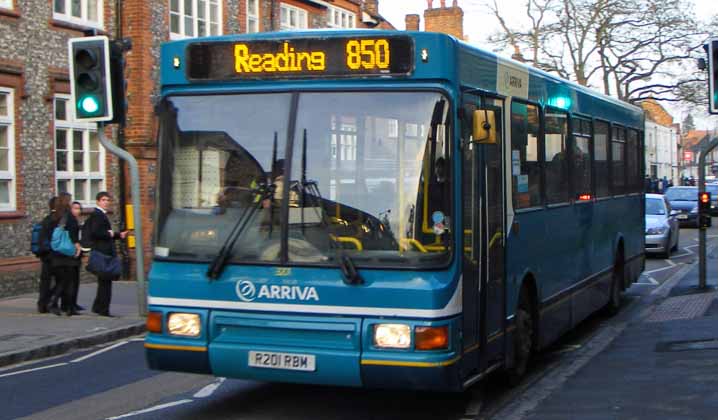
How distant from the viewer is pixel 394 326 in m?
7.07

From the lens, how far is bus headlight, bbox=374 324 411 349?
7047 millimetres

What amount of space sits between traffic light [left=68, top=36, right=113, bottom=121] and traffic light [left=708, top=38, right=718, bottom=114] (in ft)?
24.7

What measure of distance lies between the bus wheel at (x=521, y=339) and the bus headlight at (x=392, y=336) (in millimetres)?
2304

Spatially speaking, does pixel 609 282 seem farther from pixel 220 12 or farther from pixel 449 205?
pixel 220 12

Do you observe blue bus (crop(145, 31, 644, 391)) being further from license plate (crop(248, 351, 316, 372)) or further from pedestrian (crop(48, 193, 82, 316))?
pedestrian (crop(48, 193, 82, 316))

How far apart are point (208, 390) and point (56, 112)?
12.2 meters

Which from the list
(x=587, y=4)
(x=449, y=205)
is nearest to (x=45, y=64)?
(x=449, y=205)

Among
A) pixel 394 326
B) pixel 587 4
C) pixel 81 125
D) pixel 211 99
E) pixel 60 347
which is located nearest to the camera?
pixel 394 326

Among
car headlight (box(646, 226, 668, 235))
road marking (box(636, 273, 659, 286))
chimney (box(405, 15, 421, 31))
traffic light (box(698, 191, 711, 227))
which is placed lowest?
road marking (box(636, 273, 659, 286))

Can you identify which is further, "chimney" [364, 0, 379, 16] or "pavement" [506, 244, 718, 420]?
"chimney" [364, 0, 379, 16]

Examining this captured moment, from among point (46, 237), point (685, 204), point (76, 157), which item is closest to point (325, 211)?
point (46, 237)

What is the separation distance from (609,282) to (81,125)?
37.6 feet

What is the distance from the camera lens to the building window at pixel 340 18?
31750mm

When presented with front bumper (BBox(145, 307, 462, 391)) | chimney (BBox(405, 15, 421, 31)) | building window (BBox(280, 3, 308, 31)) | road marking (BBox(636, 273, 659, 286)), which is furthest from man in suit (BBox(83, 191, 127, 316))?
chimney (BBox(405, 15, 421, 31))
